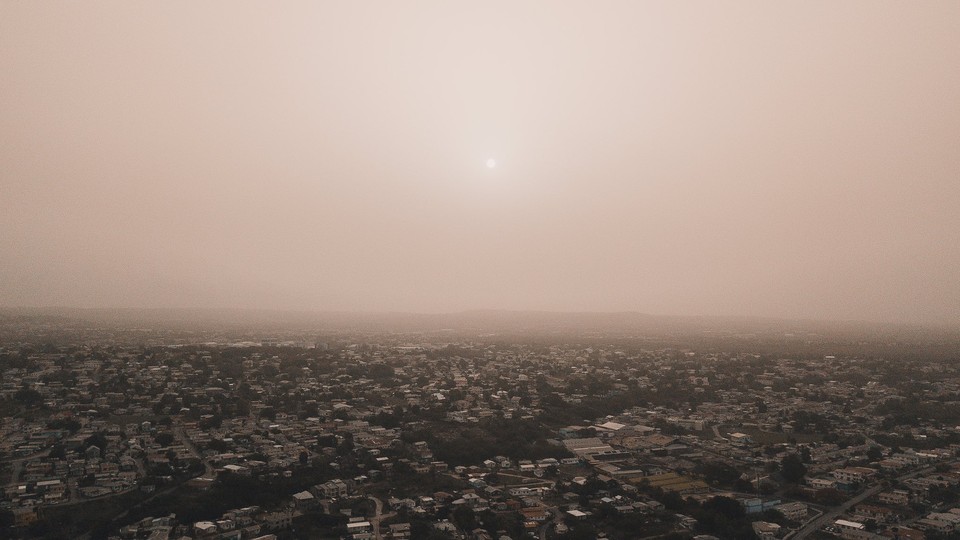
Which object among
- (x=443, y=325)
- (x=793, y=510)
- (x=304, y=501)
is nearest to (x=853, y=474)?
(x=793, y=510)

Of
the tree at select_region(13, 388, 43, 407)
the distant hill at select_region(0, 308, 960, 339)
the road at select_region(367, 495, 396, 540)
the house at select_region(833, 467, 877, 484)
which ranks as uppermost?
the distant hill at select_region(0, 308, 960, 339)

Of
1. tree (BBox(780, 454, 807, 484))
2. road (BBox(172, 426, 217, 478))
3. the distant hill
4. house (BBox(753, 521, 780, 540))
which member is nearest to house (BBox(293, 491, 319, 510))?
road (BBox(172, 426, 217, 478))

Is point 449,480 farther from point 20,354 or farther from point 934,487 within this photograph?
point 20,354

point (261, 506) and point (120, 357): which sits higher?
point (120, 357)

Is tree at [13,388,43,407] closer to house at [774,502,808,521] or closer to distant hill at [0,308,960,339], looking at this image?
house at [774,502,808,521]

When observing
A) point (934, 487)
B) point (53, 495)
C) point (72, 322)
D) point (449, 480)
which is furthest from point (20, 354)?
point (934, 487)
